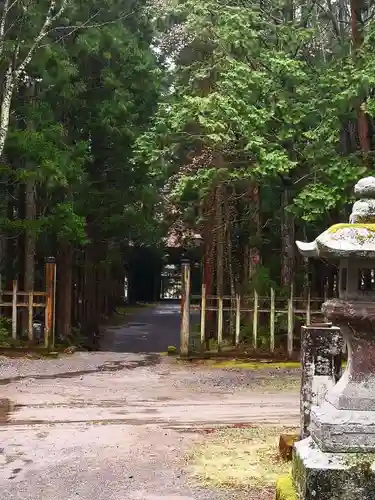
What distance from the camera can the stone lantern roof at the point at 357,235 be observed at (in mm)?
4027

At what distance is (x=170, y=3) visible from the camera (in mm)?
15578

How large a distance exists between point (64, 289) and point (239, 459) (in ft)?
38.8

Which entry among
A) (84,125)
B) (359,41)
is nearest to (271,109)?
(359,41)

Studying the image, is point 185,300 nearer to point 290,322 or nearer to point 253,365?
point 253,365

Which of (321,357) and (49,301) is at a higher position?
(49,301)

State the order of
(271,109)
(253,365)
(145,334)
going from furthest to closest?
1. (145,334)
2. (253,365)
3. (271,109)

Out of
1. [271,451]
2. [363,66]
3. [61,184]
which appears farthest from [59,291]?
[271,451]

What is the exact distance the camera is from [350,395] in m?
4.08

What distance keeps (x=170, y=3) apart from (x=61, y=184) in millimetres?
5300

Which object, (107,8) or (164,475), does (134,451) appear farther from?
(107,8)

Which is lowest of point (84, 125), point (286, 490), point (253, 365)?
point (253, 365)

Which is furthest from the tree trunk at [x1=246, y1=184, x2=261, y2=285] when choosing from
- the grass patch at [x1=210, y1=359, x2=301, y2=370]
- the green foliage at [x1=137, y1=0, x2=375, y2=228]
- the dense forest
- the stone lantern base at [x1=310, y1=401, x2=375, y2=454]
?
the stone lantern base at [x1=310, y1=401, x2=375, y2=454]

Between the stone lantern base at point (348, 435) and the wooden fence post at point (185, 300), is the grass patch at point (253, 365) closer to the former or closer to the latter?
the wooden fence post at point (185, 300)

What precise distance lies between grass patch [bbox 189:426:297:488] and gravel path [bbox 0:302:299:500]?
0.18 metres
